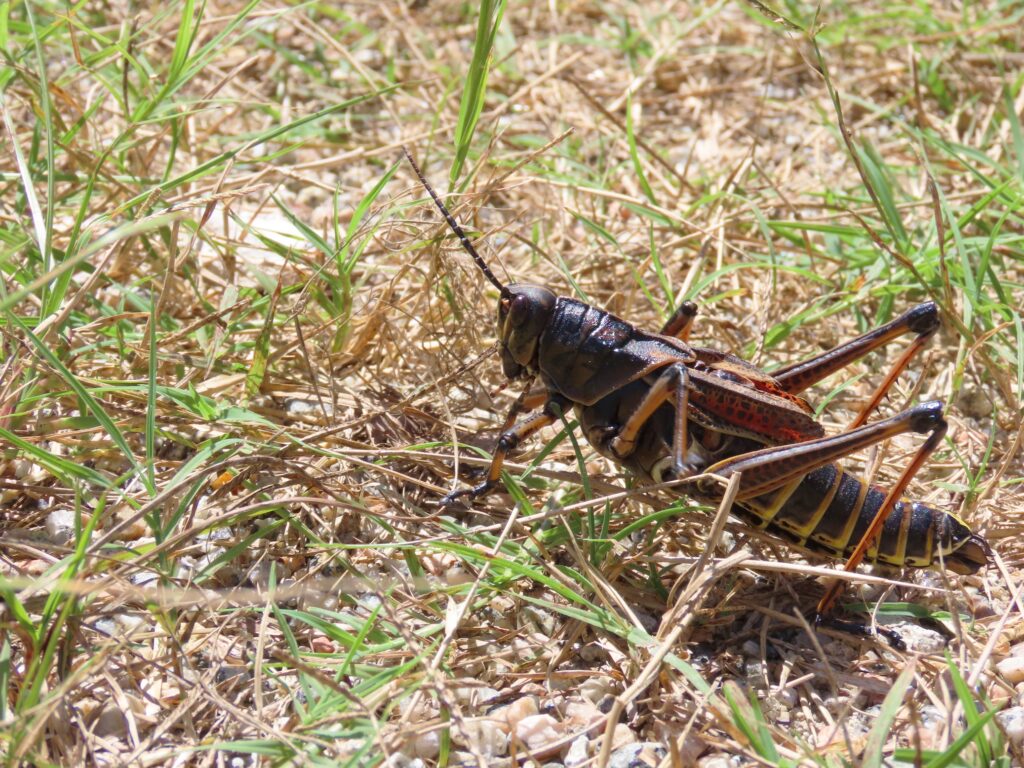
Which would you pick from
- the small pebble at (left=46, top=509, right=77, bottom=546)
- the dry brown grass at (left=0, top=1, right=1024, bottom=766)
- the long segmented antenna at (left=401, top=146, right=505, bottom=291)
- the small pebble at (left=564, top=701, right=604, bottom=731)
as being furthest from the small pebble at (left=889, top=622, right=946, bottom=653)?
the small pebble at (left=46, top=509, right=77, bottom=546)

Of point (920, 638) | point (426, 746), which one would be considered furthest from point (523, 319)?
point (920, 638)

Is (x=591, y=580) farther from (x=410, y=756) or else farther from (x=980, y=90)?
(x=980, y=90)

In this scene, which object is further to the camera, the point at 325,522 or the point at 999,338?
the point at 999,338

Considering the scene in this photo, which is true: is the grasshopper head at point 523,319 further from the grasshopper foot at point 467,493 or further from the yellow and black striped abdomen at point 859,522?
the yellow and black striped abdomen at point 859,522

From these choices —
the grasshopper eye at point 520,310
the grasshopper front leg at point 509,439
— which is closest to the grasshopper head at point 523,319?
the grasshopper eye at point 520,310

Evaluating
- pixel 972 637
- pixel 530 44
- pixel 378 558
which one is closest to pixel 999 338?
pixel 972 637

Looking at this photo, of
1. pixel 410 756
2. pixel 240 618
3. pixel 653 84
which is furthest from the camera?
pixel 653 84

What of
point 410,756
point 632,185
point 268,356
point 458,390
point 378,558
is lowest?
point 410,756
